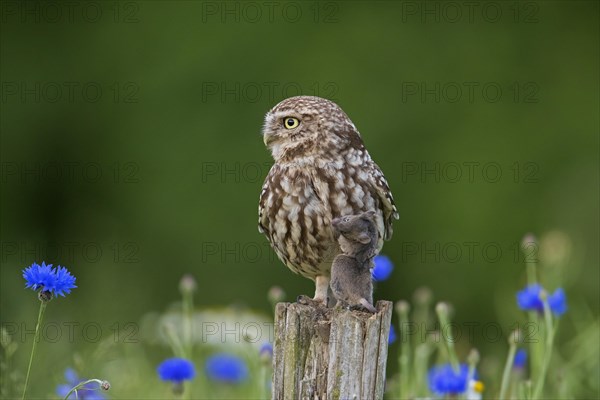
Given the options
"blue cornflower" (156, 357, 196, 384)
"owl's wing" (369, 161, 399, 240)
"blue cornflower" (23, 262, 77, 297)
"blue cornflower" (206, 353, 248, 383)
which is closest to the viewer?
"blue cornflower" (23, 262, 77, 297)

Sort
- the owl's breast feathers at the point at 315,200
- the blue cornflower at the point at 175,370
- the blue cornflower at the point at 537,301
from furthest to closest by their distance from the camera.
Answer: the blue cornflower at the point at 537,301 < the blue cornflower at the point at 175,370 < the owl's breast feathers at the point at 315,200

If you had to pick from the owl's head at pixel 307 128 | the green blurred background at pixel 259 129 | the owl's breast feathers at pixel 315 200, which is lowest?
the owl's breast feathers at pixel 315 200

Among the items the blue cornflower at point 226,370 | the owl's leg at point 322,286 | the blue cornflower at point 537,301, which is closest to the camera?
the owl's leg at point 322,286

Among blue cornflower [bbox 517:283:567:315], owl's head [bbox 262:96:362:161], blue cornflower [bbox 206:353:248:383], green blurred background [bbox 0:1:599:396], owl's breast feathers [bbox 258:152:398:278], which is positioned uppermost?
green blurred background [bbox 0:1:599:396]

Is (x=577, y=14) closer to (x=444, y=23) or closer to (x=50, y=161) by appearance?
(x=444, y=23)

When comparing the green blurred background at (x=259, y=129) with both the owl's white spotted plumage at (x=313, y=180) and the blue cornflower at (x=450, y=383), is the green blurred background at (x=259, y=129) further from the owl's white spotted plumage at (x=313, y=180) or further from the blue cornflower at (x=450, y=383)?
the owl's white spotted plumage at (x=313, y=180)

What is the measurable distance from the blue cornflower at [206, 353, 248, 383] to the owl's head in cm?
189

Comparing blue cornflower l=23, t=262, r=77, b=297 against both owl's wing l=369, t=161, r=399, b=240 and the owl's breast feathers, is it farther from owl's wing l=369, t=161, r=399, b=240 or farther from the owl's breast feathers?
owl's wing l=369, t=161, r=399, b=240

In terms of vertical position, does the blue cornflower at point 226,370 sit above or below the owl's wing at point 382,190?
below

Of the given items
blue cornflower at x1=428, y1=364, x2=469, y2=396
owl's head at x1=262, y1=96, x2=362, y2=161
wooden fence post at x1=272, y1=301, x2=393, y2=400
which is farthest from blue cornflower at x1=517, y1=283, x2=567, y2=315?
wooden fence post at x1=272, y1=301, x2=393, y2=400

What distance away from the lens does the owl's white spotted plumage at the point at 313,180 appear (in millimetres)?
5293

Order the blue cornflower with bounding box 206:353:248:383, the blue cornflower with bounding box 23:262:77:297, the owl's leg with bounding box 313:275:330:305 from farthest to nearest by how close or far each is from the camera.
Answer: the blue cornflower with bounding box 206:353:248:383 → the owl's leg with bounding box 313:275:330:305 → the blue cornflower with bounding box 23:262:77:297

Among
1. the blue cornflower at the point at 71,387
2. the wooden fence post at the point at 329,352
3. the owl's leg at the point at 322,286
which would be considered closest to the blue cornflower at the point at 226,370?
the blue cornflower at the point at 71,387

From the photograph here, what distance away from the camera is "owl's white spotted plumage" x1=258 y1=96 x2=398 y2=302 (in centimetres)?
529
